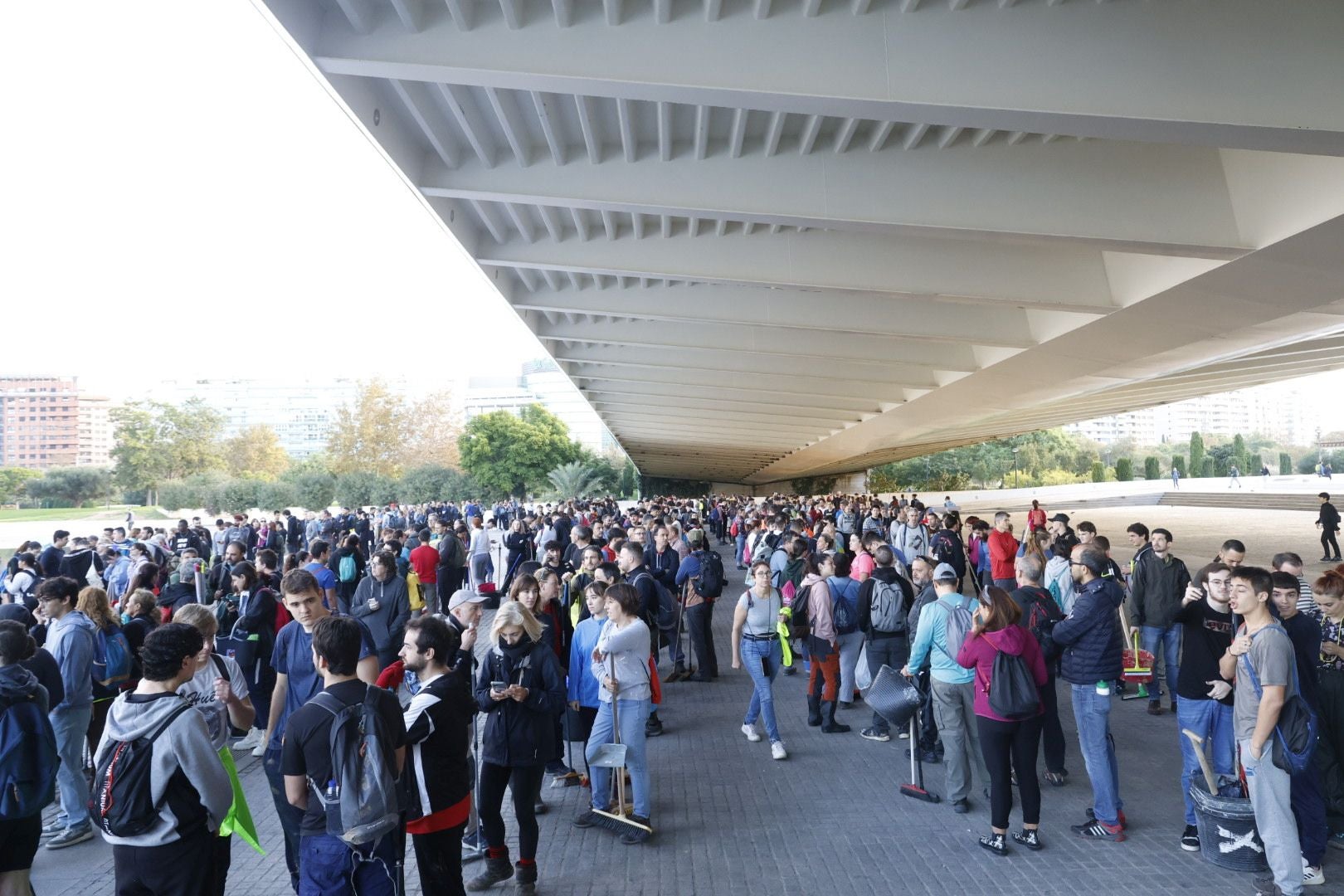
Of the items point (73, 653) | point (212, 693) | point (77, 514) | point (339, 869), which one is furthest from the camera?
point (77, 514)

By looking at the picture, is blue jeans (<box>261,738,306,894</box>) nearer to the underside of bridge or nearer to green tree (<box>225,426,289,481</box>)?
the underside of bridge

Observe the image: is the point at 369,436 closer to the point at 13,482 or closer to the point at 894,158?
the point at 13,482

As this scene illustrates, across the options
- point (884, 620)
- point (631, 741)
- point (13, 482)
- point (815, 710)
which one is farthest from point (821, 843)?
point (13, 482)

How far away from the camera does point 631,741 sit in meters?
5.17

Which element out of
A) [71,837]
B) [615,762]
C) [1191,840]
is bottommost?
[1191,840]

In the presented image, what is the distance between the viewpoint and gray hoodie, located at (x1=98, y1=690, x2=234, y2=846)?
2.86m

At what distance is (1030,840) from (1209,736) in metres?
1.30

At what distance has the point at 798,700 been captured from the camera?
8.55 m

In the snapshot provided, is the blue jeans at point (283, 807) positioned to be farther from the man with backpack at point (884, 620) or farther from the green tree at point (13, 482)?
the green tree at point (13, 482)

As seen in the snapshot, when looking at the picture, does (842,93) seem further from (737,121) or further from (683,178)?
(683,178)

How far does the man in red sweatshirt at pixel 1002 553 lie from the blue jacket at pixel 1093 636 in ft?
19.3

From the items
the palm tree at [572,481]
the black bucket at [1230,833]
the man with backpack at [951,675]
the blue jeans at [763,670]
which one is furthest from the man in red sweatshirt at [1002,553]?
the palm tree at [572,481]

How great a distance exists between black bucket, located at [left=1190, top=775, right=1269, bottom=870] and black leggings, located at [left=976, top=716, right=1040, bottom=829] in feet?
2.89

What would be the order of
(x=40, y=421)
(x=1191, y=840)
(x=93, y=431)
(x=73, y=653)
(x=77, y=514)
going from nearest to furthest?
1. (x=1191, y=840)
2. (x=73, y=653)
3. (x=77, y=514)
4. (x=40, y=421)
5. (x=93, y=431)
